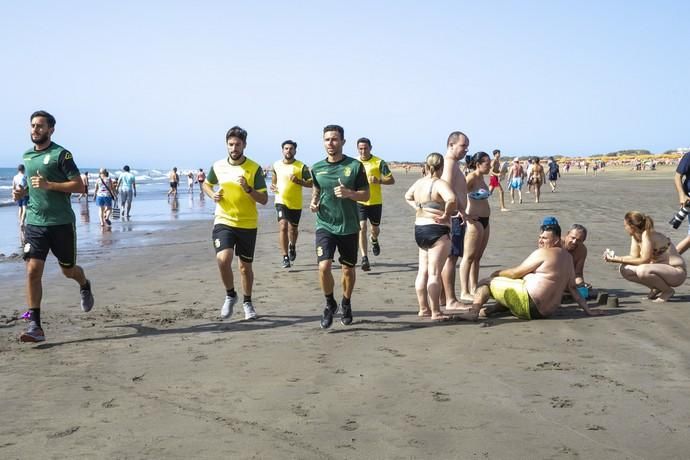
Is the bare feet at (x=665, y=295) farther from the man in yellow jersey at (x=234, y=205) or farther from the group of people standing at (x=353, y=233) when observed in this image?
the man in yellow jersey at (x=234, y=205)

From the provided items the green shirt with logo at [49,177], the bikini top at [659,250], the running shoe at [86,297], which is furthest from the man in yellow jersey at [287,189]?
the bikini top at [659,250]

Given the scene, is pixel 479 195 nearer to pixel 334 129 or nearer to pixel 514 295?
pixel 514 295

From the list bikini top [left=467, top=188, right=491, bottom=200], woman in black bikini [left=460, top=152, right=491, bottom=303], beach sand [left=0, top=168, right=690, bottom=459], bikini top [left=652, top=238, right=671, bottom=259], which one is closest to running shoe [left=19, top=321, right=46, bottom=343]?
beach sand [left=0, top=168, right=690, bottom=459]

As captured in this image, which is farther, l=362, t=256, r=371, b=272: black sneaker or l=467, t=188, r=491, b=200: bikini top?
l=362, t=256, r=371, b=272: black sneaker

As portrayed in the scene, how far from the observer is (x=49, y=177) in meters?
6.55

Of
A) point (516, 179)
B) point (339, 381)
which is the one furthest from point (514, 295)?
point (516, 179)

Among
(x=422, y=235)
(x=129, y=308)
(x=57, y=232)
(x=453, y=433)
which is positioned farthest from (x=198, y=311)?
(x=453, y=433)

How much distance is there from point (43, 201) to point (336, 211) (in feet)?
8.87

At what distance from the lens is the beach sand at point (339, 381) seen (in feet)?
13.0

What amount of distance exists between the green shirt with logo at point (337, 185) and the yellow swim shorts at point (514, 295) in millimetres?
1549

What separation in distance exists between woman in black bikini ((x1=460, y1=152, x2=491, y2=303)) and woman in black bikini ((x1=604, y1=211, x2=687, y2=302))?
1.35 metres

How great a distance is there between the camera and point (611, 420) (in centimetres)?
423

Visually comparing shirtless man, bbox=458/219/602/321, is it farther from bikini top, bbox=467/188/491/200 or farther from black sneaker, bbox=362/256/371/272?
black sneaker, bbox=362/256/371/272

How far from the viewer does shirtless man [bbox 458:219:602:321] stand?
275 inches
